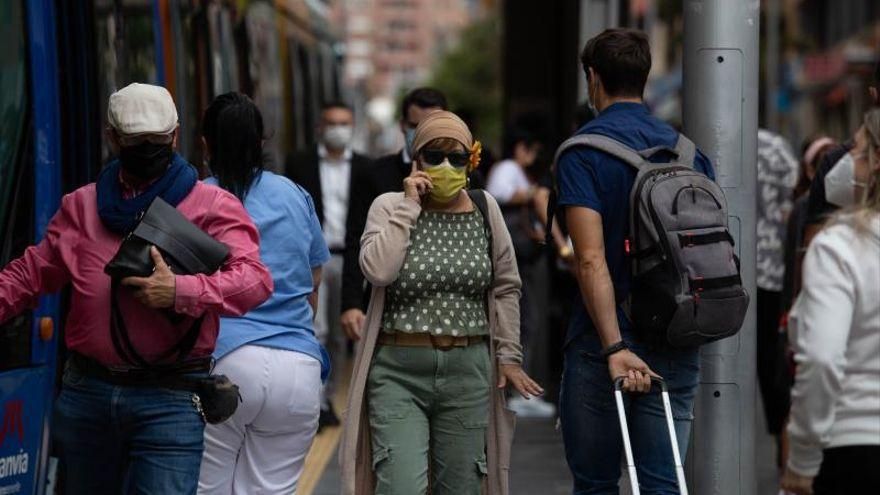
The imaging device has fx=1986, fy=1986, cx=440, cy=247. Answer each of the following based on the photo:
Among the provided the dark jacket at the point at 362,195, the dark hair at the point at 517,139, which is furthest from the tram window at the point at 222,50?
the dark hair at the point at 517,139

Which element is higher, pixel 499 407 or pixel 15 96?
pixel 15 96

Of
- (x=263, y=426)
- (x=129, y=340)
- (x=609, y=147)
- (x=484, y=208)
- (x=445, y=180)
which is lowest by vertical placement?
(x=263, y=426)

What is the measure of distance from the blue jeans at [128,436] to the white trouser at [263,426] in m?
0.41

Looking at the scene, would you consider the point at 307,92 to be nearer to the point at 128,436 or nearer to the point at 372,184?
the point at 372,184

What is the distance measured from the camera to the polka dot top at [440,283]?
6.34 m

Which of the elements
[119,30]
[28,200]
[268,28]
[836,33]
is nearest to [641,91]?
[28,200]

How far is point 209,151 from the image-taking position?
6.27 m

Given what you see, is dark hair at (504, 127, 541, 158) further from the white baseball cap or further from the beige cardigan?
the white baseball cap

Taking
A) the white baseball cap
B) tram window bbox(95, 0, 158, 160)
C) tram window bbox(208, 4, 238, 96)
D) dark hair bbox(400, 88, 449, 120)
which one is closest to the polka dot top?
the white baseball cap

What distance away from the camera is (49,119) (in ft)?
24.5

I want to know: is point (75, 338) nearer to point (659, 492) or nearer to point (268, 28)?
point (659, 492)

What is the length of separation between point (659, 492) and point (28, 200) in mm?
2631

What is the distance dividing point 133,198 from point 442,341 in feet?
4.16

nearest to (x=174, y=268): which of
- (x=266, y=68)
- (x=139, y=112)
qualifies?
(x=139, y=112)
